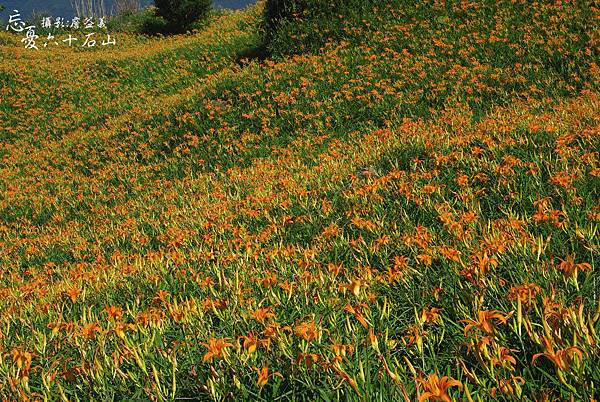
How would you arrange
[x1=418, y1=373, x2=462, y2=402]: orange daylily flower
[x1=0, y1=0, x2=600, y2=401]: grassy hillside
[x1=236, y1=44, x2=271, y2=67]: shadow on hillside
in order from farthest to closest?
[x1=236, y1=44, x2=271, y2=67]: shadow on hillside
[x1=0, y1=0, x2=600, y2=401]: grassy hillside
[x1=418, y1=373, x2=462, y2=402]: orange daylily flower

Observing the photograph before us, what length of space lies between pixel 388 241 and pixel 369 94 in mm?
7111

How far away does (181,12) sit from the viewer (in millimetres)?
26562

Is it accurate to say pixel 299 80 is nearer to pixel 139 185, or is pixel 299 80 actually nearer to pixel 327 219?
pixel 139 185

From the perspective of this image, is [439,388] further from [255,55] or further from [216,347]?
[255,55]

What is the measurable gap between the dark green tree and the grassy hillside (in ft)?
34.2

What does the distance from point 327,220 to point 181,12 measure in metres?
Result: 26.9

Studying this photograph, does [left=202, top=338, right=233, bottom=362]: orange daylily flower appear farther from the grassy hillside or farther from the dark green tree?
the dark green tree

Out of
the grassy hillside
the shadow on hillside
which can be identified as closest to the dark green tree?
the grassy hillside

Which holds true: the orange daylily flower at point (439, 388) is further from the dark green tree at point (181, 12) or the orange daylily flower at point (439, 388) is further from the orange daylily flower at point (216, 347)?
the dark green tree at point (181, 12)

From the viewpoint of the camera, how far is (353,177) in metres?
4.54

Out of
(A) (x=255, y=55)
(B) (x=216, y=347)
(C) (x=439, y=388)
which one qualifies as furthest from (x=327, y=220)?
(A) (x=255, y=55)

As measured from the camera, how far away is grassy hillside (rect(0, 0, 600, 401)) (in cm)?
151

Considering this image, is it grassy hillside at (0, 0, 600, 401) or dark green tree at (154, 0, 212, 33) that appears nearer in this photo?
grassy hillside at (0, 0, 600, 401)

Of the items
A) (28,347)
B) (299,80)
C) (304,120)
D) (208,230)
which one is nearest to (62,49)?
(299,80)
